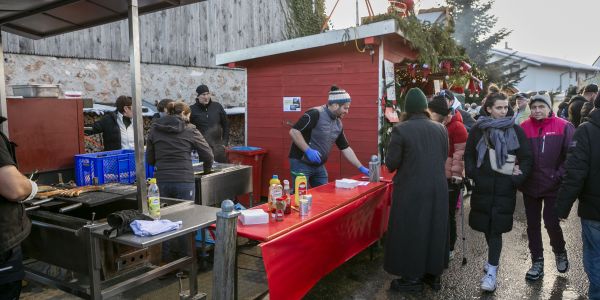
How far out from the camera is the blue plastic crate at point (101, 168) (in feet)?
15.6

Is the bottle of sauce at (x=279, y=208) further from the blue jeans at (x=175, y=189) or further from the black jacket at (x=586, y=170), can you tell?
the black jacket at (x=586, y=170)

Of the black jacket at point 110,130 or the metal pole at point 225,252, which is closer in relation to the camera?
the metal pole at point 225,252

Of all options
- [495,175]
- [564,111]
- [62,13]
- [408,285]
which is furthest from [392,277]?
[564,111]

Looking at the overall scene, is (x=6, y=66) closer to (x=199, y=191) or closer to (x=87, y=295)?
(x=199, y=191)

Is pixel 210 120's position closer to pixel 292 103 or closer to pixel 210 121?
pixel 210 121

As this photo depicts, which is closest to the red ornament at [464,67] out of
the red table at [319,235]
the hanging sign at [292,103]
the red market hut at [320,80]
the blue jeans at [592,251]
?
the red market hut at [320,80]

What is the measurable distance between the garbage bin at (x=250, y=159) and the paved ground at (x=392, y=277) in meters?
2.48

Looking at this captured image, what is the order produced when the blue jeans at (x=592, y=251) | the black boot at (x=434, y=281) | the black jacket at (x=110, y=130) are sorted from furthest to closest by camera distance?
the black jacket at (x=110, y=130)
the black boot at (x=434, y=281)
the blue jeans at (x=592, y=251)

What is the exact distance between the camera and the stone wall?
8.07m

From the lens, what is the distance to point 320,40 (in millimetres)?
7234

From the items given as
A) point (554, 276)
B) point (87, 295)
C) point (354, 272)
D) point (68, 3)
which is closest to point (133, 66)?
point (68, 3)

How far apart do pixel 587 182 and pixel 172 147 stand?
4.01 m

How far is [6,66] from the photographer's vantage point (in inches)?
303

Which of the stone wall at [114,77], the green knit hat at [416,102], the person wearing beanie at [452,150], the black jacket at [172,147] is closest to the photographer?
the green knit hat at [416,102]
